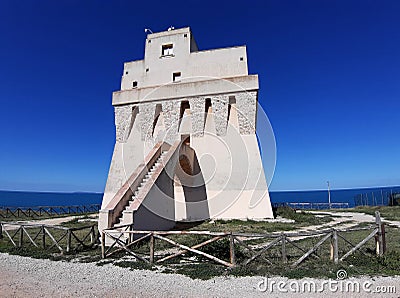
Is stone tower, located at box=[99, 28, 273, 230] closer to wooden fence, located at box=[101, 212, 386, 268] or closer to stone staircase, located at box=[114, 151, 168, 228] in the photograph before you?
stone staircase, located at box=[114, 151, 168, 228]

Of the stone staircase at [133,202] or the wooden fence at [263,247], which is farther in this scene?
the stone staircase at [133,202]

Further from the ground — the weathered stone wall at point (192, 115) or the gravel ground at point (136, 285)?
the weathered stone wall at point (192, 115)

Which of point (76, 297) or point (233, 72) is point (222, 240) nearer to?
point (76, 297)

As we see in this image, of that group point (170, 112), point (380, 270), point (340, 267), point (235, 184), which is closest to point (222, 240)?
point (340, 267)

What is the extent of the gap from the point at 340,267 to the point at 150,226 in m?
8.52

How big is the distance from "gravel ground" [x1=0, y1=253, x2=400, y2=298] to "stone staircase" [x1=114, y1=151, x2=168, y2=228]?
371cm

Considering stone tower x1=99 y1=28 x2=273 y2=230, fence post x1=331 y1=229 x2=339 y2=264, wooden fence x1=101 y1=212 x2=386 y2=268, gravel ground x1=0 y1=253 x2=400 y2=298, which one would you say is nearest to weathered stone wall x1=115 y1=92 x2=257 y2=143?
stone tower x1=99 y1=28 x2=273 y2=230

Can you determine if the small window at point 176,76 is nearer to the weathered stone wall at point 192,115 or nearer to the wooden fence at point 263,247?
the weathered stone wall at point 192,115

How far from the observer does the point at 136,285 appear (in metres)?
6.47

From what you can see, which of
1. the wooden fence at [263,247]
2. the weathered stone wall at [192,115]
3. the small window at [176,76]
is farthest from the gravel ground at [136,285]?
the small window at [176,76]

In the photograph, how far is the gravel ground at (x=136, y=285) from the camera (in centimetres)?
590

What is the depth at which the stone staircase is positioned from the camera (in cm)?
1145

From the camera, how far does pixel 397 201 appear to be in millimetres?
34062

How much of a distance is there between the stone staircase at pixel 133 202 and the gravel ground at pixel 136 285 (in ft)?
12.2
